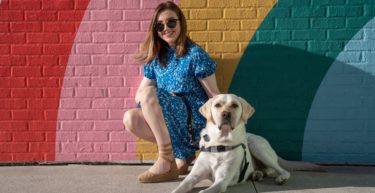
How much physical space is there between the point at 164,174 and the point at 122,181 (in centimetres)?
38

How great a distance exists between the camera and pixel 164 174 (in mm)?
3670

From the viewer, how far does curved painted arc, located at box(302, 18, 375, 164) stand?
13.9ft

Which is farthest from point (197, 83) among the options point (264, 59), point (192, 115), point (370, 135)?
point (370, 135)

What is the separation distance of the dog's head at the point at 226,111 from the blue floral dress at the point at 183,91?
511mm

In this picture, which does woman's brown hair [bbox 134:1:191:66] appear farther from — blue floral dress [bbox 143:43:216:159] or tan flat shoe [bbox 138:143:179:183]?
tan flat shoe [bbox 138:143:179:183]

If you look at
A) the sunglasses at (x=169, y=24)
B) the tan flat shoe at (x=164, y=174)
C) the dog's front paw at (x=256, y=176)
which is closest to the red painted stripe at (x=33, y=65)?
the sunglasses at (x=169, y=24)

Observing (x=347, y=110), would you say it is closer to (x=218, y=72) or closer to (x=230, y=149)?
(x=218, y=72)

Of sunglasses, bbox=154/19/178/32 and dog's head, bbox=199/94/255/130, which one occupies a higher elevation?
sunglasses, bbox=154/19/178/32

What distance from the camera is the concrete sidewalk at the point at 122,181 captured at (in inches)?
139

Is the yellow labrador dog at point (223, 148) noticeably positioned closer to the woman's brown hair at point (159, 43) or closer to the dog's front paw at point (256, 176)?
the dog's front paw at point (256, 176)

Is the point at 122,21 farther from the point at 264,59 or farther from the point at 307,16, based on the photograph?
the point at 307,16

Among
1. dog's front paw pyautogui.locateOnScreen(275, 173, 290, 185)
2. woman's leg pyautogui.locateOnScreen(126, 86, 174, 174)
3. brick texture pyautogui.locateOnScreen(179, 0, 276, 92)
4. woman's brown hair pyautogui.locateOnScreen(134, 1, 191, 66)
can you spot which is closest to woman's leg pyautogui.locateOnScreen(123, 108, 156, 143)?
woman's leg pyautogui.locateOnScreen(126, 86, 174, 174)

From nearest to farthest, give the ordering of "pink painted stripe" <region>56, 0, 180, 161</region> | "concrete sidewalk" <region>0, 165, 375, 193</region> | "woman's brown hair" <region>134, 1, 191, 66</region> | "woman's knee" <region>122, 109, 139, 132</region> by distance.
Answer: "concrete sidewalk" <region>0, 165, 375, 193</region> < "woman's knee" <region>122, 109, 139, 132</region> < "woman's brown hair" <region>134, 1, 191, 66</region> < "pink painted stripe" <region>56, 0, 180, 161</region>

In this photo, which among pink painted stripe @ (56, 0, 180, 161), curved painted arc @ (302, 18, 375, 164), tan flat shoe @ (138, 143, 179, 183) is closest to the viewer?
tan flat shoe @ (138, 143, 179, 183)
